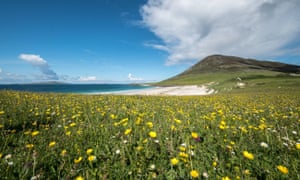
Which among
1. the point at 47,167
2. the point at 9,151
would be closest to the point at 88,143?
the point at 47,167

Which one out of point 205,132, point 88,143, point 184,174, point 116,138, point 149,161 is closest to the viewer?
point 184,174

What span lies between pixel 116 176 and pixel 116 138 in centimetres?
114

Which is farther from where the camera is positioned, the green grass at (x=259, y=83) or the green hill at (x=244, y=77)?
the green hill at (x=244, y=77)

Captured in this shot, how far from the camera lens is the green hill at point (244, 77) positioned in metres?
27.9

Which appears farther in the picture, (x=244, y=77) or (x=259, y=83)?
(x=244, y=77)

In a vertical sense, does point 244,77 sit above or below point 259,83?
above

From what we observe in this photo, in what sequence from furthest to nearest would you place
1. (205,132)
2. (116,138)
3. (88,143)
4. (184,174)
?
(205,132) → (116,138) → (88,143) → (184,174)

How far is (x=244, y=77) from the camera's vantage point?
49062 mm

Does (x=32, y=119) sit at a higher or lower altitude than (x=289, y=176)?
higher

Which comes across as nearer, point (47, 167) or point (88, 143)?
point (47, 167)

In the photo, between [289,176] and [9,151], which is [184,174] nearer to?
[289,176]

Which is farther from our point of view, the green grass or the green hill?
the green hill

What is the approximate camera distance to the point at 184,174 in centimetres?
191

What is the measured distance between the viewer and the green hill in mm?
27922
